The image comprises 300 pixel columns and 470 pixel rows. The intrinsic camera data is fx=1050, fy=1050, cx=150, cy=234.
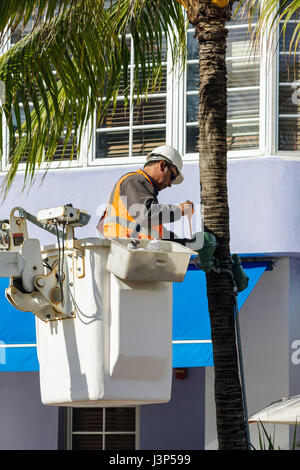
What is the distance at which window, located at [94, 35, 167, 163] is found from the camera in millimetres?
13844

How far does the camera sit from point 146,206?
7672mm

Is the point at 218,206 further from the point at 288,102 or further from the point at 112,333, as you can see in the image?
the point at 288,102

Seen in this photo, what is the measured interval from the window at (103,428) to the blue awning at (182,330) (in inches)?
121

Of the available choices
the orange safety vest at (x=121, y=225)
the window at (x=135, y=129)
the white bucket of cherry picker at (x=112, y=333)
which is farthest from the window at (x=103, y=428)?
the white bucket of cherry picker at (x=112, y=333)

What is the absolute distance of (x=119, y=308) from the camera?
6.97 m

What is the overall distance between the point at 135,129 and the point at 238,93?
1.46 meters

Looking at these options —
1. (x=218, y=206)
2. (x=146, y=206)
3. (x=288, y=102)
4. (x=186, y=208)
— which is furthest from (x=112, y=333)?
(x=288, y=102)

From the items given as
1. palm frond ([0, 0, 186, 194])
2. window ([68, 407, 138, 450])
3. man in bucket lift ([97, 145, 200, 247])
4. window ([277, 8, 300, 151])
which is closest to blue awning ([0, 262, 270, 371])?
window ([277, 8, 300, 151])

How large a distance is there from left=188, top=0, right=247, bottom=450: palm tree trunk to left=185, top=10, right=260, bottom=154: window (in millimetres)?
4372

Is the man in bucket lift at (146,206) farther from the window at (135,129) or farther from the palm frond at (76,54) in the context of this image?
the window at (135,129)

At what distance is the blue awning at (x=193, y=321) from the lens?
38.7 feet

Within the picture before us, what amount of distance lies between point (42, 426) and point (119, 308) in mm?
8342
